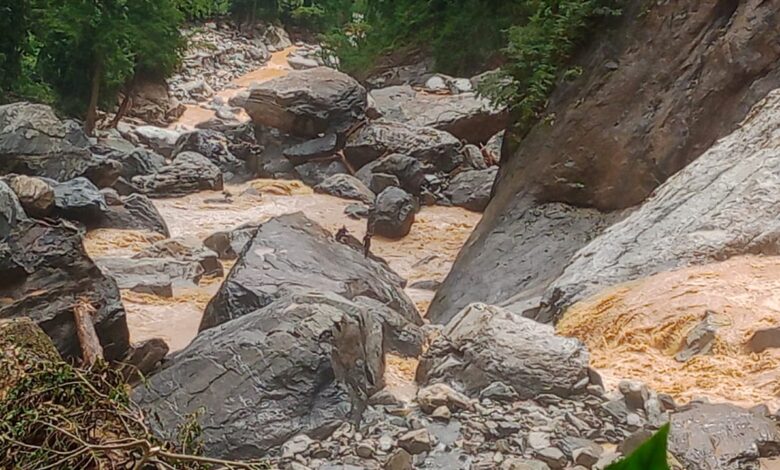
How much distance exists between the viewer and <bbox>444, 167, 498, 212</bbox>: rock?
1344cm

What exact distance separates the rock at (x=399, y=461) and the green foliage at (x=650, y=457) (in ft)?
9.08

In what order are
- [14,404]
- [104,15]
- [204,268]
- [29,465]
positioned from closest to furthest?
[29,465], [14,404], [204,268], [104,15]

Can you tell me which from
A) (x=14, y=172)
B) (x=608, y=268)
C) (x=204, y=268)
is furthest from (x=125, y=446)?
(x=14, y=172)

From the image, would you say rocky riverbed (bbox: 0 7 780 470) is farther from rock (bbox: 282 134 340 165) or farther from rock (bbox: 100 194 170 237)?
rock (bbox: 282 134 340 165)

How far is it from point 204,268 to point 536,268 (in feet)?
14.0

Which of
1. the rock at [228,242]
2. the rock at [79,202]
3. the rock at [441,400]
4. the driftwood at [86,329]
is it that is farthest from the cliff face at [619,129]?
the rock at [79,202]

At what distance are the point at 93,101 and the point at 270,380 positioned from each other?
43.5ft

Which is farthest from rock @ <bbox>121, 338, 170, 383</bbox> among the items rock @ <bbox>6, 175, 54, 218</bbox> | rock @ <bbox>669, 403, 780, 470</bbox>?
rock @ <bbox>6, 175, 54, 218</bbox>

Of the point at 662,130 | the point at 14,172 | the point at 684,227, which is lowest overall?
the point at 14,172

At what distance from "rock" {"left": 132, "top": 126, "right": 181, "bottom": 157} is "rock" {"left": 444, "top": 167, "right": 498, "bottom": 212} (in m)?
6.22

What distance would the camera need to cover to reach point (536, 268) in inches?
293

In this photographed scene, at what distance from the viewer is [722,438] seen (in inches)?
133

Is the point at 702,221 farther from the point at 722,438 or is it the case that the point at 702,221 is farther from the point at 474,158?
the point at 474,158

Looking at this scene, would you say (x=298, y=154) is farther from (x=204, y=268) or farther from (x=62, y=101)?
(x=204, y=268)
